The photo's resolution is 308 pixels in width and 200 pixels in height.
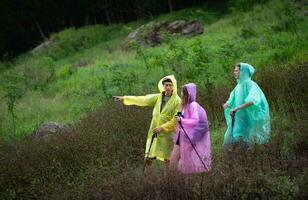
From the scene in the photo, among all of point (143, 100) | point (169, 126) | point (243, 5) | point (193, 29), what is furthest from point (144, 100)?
point (243, 5)

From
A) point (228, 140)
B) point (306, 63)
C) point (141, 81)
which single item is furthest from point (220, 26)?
point (228, 140)

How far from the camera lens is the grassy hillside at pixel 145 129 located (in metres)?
6.11

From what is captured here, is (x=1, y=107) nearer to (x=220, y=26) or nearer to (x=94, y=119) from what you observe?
(x=94, y=119)

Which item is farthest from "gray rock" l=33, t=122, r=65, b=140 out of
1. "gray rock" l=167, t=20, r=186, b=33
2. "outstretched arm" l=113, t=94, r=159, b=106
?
"gray rock" l=167, t=20, r=186, b=33

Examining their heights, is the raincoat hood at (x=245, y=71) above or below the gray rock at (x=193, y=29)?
below

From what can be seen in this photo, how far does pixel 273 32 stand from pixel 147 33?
316 inches

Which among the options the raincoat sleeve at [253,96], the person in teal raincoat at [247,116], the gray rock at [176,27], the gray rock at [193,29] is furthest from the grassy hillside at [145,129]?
the gray rock at [176,27]

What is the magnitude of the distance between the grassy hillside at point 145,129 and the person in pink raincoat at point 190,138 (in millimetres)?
299

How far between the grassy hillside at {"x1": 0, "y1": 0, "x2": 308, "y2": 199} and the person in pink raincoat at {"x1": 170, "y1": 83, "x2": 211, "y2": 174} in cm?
30

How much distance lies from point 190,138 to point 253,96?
1.17 meters

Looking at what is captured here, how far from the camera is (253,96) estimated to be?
23.6ft

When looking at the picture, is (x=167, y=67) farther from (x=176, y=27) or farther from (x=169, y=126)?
(x=176, y=27)

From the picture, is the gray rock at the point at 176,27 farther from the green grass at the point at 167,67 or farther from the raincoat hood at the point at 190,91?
the raincoat hood at the point at 190,91

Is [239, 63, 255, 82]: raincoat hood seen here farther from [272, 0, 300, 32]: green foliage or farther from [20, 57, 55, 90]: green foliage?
[20, 57, 55, 90]: green foliage
